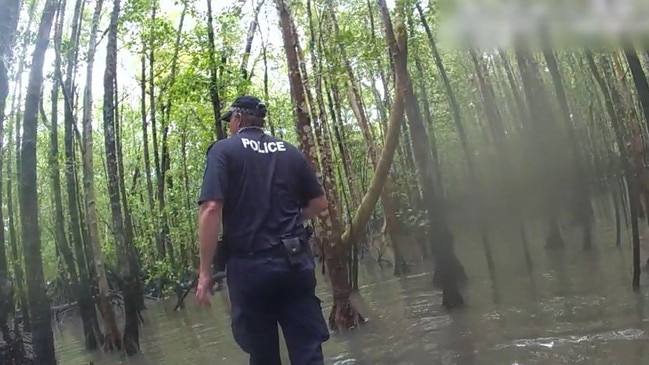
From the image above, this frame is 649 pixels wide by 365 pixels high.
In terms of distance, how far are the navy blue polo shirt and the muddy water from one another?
88.0 inches

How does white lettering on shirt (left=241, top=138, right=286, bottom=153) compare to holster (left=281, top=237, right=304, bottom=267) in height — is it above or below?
above

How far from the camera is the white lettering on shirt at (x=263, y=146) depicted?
3252 mm

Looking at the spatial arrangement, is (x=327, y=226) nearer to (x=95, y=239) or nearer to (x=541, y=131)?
(x=95, y=239)

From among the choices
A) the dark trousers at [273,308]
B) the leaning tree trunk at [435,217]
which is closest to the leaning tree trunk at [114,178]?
the leaning tree trunk at [435,217]

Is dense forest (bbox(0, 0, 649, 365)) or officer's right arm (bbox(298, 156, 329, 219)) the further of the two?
dense forest (bbox(0, 0, 649, 365))

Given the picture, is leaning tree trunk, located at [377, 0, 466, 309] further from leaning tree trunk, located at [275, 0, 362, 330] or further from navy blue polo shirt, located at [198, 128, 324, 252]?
navy blue polo shirt, located at [198, 128, 324, 252]

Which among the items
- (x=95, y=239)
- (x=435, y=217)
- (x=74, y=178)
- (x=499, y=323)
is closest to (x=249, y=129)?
(x=499, y=323)

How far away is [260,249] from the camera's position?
3.11 metres

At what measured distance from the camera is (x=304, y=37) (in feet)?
58.3

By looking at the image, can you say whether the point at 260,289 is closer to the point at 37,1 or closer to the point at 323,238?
the point at 323,238

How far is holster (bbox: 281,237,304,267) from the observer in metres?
3.13

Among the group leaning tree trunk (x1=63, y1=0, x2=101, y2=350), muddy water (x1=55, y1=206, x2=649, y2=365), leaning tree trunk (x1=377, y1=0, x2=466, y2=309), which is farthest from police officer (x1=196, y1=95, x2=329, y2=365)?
leaning tree trunk (x1=63, y1=0, x2=101, y2=350)

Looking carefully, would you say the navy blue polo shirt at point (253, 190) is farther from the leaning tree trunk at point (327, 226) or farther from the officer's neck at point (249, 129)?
the leaning tree trunk at point (327, 226)

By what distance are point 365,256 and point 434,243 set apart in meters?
14.5
